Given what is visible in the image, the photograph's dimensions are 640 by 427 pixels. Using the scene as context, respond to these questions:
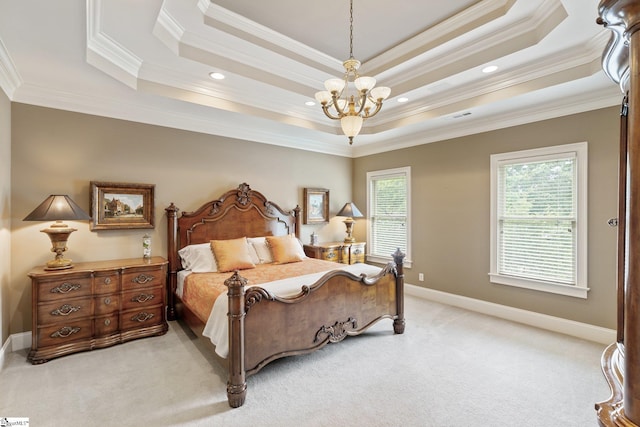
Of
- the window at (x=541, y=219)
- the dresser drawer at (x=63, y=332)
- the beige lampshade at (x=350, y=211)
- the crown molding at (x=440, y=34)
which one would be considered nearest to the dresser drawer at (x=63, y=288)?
the dresser drawer at (x=63, y=332)

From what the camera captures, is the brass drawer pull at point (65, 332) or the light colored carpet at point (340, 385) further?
the brass drawer pull at point (65, 332)

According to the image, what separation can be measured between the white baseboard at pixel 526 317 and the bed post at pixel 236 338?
3.40 meters

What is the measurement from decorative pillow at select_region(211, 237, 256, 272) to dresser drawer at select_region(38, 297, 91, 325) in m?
1.33

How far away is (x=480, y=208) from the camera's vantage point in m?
4.28

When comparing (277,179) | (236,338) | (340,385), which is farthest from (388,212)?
(236,338)

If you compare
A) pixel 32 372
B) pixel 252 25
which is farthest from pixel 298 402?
pixel 252 25

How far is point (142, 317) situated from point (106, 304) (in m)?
0.39

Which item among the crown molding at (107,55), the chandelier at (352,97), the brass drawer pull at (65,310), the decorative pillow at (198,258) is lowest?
the brass drawer pull at (65,310)

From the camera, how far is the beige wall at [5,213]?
281 cm

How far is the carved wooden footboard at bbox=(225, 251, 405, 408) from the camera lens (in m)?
2.32

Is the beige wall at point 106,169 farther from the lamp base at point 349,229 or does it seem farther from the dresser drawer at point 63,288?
the lamp base at point 349,229

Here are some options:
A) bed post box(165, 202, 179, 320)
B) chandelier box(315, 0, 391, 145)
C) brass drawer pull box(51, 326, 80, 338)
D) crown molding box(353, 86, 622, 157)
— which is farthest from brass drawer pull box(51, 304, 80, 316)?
crown molding box(353, 86, 622, 157)

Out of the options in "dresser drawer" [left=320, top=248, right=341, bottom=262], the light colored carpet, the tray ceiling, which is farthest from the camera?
"dresser drawer" [left=320, top=248, right=341, bottom=262]

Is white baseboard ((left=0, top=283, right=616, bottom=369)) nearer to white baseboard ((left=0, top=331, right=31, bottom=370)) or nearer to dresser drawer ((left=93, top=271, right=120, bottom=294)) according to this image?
white baseboard ((left=0, top=331, right=31, bottom=370))
